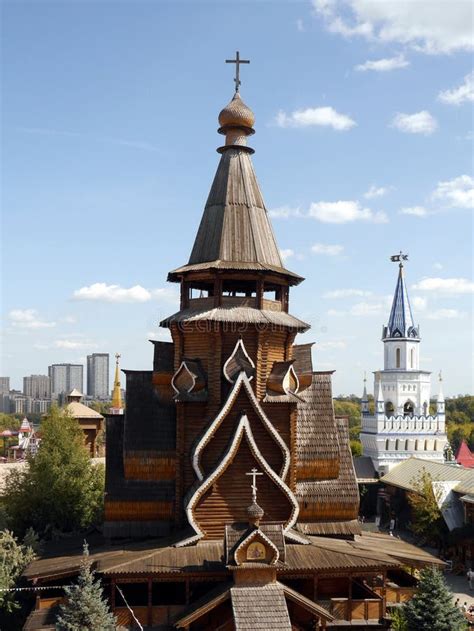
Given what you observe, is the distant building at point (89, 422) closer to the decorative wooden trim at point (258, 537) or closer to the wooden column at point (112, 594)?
the wooden column at point (112, 594)

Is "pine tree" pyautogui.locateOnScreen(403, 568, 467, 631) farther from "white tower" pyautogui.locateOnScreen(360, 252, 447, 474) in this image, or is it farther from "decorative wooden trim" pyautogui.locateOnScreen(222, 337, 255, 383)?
"white tower" pyautogui.locateOnScreen(360, 252, 447, 474)

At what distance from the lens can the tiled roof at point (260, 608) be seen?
12.1 meters

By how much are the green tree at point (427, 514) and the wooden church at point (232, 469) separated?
13.9 m

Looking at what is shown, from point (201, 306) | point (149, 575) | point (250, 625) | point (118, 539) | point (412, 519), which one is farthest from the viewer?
point (412, 519)

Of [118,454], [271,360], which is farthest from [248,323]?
[118,454]

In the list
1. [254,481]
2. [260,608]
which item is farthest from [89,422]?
[260,608]

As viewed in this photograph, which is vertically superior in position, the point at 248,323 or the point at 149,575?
the point at 248,323

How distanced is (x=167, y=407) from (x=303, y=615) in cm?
549

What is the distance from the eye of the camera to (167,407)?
16016mm

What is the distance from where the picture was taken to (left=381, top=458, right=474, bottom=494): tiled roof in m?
30.8

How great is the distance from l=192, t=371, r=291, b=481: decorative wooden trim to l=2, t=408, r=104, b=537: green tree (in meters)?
9.15

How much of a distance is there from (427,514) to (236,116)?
20.6 meters

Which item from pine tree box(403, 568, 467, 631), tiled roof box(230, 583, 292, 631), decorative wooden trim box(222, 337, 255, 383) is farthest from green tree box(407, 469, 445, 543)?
tiled roof box(230, 583, 292, 631)

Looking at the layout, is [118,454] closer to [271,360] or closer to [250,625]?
[271,360]
